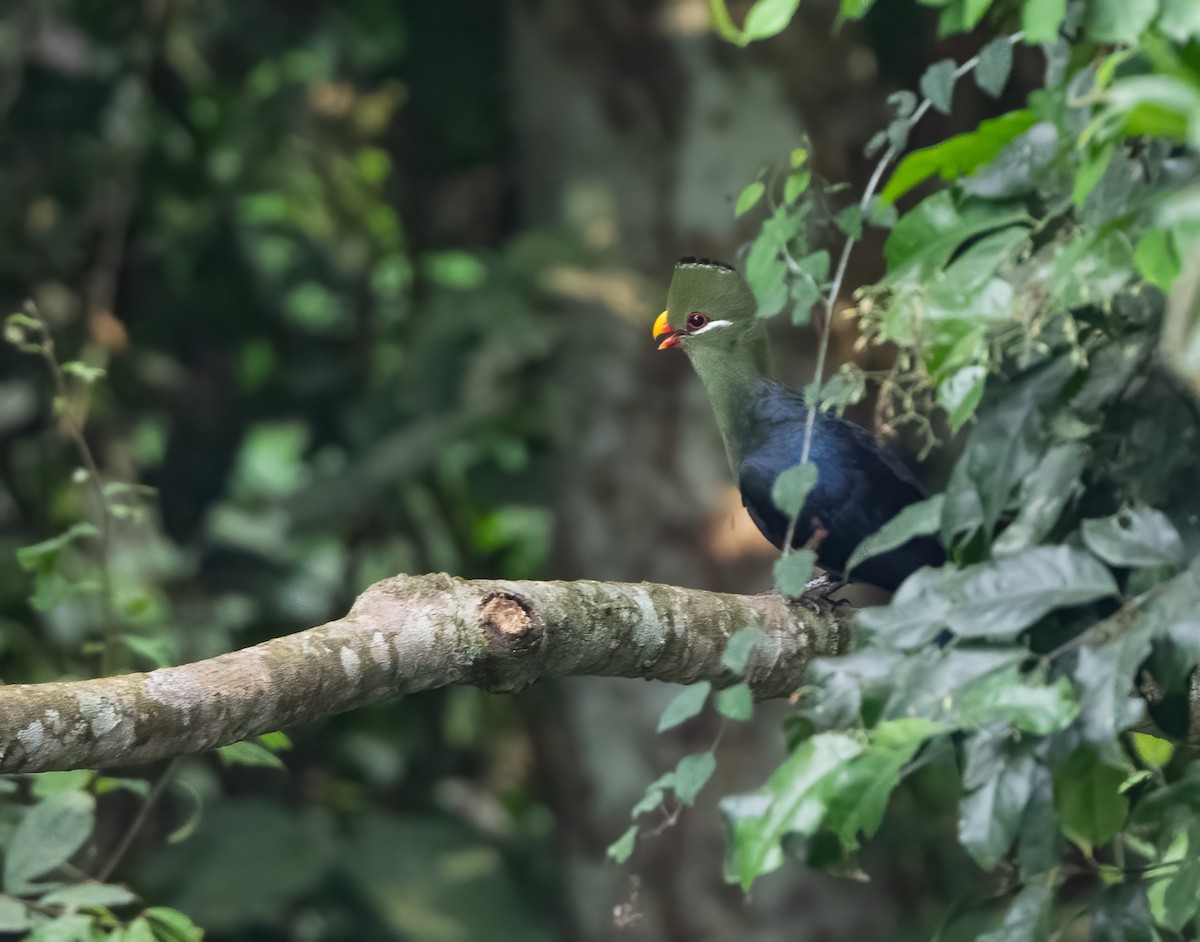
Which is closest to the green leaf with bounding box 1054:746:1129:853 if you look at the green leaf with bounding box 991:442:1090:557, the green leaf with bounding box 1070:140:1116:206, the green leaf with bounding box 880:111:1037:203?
the green leaf with bounding box 991:442:1090:557

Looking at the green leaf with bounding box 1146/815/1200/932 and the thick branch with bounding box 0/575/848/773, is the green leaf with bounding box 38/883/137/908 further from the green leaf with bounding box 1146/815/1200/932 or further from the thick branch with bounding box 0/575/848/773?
the green leaf with bounding box 1146/815/1200/932

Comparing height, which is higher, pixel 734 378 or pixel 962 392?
pixel 962 392

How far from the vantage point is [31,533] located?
4312 mm

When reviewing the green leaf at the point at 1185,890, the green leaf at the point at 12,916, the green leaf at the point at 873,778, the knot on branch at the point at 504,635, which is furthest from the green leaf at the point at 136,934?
the green leaf at the point at 1185,890

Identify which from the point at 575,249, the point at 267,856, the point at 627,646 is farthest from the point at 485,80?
the point at 627,646

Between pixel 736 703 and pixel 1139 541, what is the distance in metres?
0.42

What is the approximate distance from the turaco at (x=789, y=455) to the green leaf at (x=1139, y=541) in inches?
55.4

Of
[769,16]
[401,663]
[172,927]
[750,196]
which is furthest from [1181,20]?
[172,927]

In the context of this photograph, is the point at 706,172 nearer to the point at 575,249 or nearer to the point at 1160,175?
the point at 575,249

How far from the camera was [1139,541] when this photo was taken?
133cm

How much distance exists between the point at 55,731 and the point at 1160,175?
1.18 metres

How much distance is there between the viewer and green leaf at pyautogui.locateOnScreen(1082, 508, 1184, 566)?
1313 mm

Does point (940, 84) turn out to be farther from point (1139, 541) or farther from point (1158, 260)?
point (1139, 541)

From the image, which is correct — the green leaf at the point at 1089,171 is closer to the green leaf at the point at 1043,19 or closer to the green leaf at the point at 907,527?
the green leaf at the point at 1043,19
